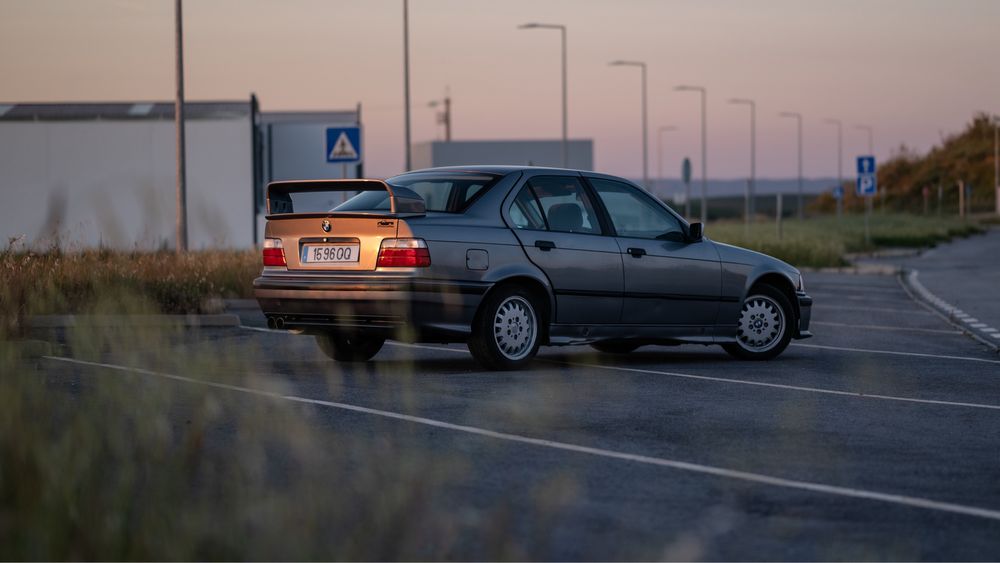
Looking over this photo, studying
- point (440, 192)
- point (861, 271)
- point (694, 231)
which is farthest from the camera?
point (861, 271)

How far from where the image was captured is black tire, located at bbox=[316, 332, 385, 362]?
1267cm

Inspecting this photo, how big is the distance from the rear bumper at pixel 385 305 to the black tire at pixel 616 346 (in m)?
2.78

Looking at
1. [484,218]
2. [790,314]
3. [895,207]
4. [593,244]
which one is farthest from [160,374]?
[895,207]

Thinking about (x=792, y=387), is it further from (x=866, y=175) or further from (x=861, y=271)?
(x=866, y=175)

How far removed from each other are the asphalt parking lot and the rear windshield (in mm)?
1214

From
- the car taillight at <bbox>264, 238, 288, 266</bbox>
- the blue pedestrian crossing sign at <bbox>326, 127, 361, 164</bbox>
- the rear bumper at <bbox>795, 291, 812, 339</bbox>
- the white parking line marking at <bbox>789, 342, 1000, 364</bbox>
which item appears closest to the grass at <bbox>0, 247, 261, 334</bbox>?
the car taillight at <bbox>264, 238, 288, 266</bbox>

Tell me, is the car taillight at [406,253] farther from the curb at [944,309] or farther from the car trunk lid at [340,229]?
the curb at [944,309]

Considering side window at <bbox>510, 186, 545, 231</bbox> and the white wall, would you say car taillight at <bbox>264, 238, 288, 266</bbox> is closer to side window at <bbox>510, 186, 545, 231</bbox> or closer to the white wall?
side window at <bbox>510, 186, 545, 231</bbox>

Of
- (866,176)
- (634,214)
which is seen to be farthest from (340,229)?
(866,176)

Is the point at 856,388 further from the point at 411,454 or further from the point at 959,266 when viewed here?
the point at 959,266

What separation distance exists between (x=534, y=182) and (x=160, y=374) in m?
3.31

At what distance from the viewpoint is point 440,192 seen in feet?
39.1

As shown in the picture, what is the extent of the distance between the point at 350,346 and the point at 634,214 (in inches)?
96.7

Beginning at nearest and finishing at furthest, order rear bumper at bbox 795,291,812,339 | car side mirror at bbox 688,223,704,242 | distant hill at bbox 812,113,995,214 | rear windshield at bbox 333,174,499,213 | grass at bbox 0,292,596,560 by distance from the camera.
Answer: grass at bbox 0,292,596,560, rear windshield at bbox 333,174,499,213, car side mirror at bbox 688,223,704,242, rear bumper at bbox 795,291,812,339, distant hill at bbox 812,113,995,214
